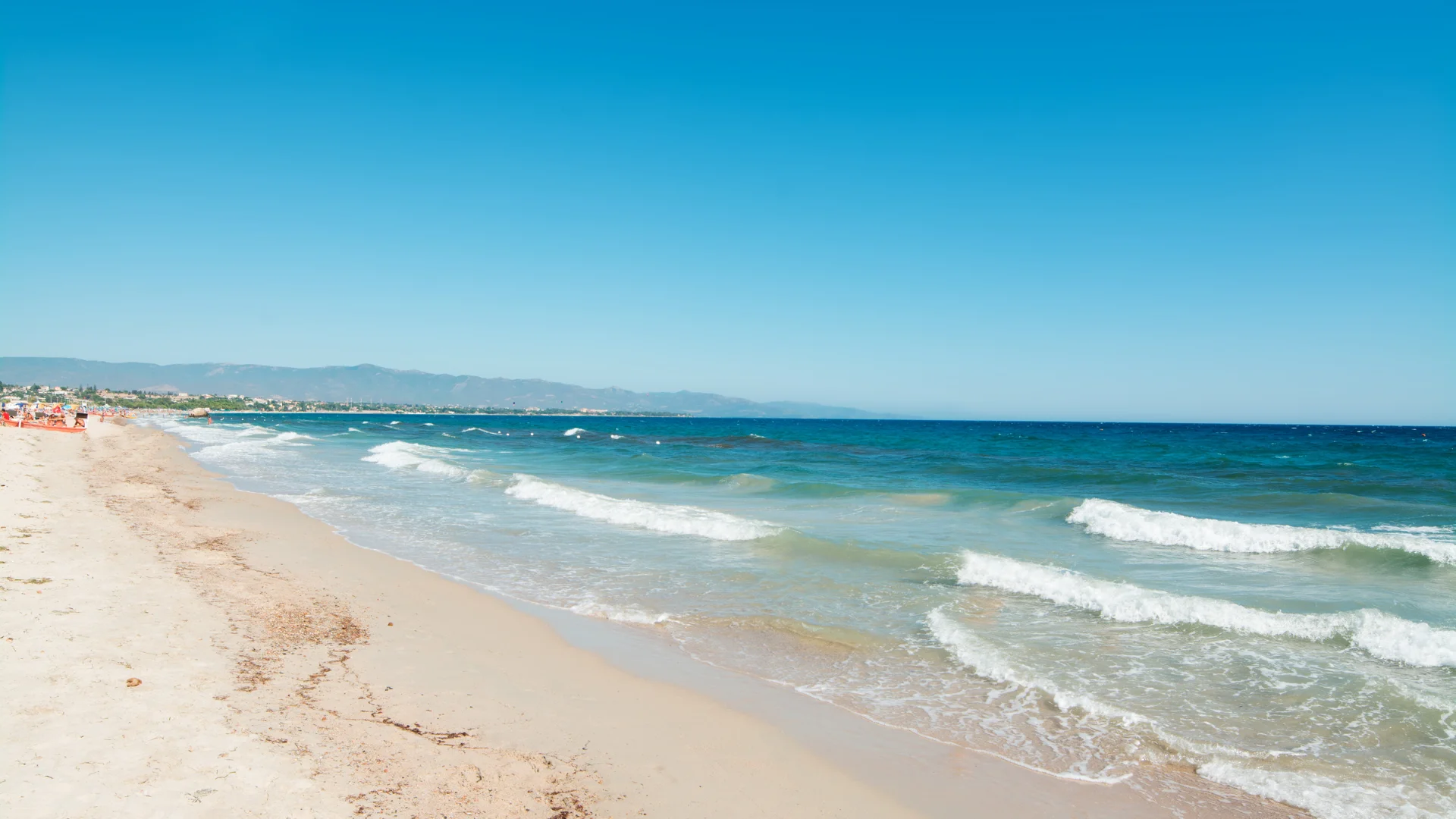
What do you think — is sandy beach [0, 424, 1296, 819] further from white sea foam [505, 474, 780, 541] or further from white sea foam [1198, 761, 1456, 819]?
white sea foam [505, 474, 780, 541]

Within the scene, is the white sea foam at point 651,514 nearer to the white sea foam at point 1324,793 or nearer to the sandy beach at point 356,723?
the sandy beach at point 356,723

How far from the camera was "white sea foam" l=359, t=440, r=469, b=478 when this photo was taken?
3004 cm

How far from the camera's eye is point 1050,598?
1089 centimetres

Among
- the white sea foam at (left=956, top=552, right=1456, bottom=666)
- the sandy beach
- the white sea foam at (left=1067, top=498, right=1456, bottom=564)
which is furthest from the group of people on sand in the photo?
the white sea foam at (left=1067, top=498, right=1456, bottom=564)

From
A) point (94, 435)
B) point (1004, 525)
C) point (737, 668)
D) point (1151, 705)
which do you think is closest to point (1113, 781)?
point (1151, 705)

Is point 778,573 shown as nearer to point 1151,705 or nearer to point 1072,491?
point 1151,705

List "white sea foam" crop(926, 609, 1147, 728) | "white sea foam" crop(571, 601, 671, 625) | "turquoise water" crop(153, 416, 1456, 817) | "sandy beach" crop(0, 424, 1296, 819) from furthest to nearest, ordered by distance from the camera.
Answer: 1. "white sea foam" crop(571, 601, 671, 625)
2. "white sea foam" crop(926, 609, 1147, 728)
3. "turquoise water" crop(153, 416, 1456, 817)
4. "sandy beach" crop(0, 424, 1296, 819)

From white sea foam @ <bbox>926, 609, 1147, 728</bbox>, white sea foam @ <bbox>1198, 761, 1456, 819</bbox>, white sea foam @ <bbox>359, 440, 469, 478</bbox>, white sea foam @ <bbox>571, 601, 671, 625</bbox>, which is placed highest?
white sea foam @ <bbox>1198, 761, 1456, 819</bbox>

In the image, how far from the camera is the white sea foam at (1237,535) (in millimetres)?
13727

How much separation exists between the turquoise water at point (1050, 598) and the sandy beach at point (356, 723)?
1.05 meters

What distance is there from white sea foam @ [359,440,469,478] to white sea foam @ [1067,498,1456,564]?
864 inches

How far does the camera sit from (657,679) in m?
7.46

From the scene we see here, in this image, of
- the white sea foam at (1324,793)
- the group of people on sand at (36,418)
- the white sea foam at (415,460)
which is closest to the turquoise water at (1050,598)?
the white sea foam at (1324,793)

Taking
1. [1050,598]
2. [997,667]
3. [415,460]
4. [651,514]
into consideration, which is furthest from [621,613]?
[415,460]
